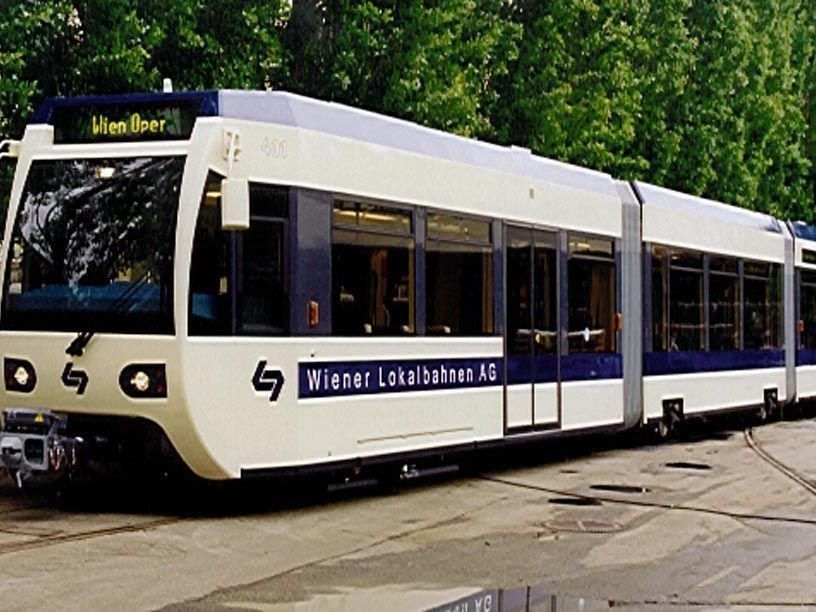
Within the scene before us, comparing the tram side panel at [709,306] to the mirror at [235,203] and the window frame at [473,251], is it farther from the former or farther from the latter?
the mirror at [235,203]

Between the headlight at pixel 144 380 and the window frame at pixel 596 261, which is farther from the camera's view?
the window frame at pixel 596 261

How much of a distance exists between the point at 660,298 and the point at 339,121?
8.05 metres

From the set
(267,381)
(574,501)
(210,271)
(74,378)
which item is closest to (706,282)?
(574,501)

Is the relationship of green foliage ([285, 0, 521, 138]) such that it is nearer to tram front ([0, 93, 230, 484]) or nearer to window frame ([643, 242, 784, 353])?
window frame ([643, 242, 784, 353])

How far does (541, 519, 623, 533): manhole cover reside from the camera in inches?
514

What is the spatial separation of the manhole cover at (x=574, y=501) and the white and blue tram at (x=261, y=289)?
125 centimetres

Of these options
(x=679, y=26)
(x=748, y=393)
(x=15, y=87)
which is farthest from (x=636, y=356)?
(x=679, y=26)

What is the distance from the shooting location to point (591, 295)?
1922cm

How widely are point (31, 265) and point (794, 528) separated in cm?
659

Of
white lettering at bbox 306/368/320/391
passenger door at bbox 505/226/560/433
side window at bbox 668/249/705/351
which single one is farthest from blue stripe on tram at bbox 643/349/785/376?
white lettering at bbox 306/368/320/391

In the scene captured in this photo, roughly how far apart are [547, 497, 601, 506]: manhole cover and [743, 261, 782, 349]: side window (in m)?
9.91

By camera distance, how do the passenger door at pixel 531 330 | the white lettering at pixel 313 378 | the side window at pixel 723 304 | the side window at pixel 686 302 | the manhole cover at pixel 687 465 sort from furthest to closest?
1. the side window at pixel 723 304
2. the side window at pixel 686 302
3. the manhole cover at pixel 687 465
4. the passenger door at pixel 531 330
5. the white lettering at pixel 313 378

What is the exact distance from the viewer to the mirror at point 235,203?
41.8ft

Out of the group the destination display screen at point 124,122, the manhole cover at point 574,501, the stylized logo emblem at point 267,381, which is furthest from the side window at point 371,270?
the manhole cover at point 574,501
